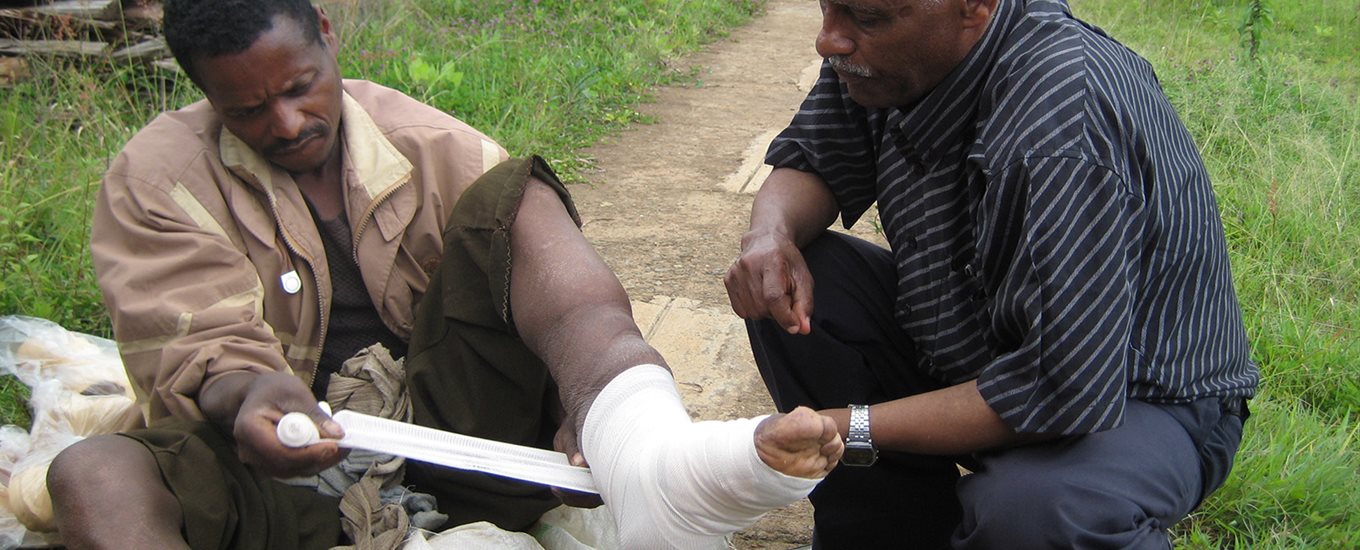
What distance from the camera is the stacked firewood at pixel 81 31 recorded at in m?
4.25

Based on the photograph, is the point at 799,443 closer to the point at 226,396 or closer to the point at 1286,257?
the point at 226,396

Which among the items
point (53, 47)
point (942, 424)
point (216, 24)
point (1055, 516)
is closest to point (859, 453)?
point (942, 424)

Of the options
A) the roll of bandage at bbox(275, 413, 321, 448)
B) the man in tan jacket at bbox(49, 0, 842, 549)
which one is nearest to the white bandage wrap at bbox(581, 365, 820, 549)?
the man in tan jacket at bbox(49, 0, 842, 549)

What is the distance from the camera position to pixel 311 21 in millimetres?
2121

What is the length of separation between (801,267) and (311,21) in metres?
0.99

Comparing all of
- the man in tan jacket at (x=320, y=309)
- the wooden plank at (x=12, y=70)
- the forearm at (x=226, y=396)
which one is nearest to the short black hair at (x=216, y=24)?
the man in tan jacket at (x=320, y=309)

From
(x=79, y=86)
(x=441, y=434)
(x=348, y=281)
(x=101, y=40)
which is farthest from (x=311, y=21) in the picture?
(x=101, y=40)

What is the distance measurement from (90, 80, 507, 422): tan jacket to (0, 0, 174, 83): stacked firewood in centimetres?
245

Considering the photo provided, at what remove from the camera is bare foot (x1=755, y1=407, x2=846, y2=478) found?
139 cm

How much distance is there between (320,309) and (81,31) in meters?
3.00

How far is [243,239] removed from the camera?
2.07 m

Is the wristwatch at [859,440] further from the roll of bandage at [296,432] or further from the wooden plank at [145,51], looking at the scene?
the wooden plank at [145,51]

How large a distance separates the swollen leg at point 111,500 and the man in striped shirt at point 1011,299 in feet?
3.17

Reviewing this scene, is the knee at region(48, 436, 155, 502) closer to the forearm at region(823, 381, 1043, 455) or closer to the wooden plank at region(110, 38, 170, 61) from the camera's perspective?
the forearm at region(823, 381, 1043, 455)
